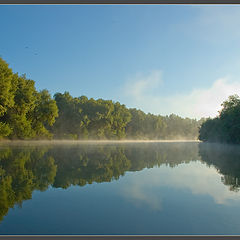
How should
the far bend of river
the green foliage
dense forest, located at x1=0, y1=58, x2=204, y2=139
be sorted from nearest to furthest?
the far bend of river → the green foliage → dense forest, located at x1=0, y1=58, x2=204, y2=139

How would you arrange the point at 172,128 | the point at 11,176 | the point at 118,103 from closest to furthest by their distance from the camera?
the point at 11,176, the point at 118,103, the point at 172,128

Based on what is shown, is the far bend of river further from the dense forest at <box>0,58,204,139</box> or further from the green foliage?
the dense forest at <box>0,58,204,139</box>

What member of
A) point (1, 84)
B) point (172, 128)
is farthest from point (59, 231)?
point (172, 128)

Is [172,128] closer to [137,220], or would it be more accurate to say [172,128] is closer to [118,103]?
[118,103]

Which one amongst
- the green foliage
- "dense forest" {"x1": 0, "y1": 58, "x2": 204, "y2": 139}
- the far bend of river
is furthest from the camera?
"dense forest" {"x1": 0, "y1": 58, "x2": 204, "y2": 139}

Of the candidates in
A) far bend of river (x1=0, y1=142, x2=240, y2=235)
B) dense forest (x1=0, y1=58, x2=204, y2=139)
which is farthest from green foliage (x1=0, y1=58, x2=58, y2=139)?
far bend of river (x1=0, y1=142, x2=240, y2=235)

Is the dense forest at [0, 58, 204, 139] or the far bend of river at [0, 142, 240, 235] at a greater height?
the dense forest at [0, 58, 204, 139]

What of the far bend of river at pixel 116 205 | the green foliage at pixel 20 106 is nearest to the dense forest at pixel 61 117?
the green foliage at pixel 20 106

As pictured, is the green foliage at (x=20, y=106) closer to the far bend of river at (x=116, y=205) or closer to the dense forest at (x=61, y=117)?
the dense forest at (x=61, y=117)

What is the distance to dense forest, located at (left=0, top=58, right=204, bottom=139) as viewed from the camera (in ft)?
137

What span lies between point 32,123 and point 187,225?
2061 inches

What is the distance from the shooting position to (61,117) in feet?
295

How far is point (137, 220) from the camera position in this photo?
5.27m

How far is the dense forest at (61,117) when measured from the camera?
4165cm
